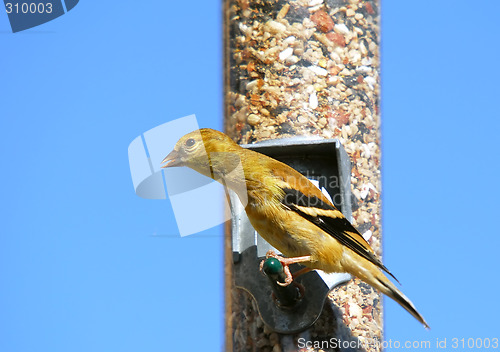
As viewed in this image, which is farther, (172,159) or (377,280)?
(172,159)

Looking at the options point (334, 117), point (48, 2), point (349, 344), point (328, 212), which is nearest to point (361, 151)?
point (334, 117)

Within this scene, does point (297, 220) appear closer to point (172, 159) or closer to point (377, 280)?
point (377, 280)

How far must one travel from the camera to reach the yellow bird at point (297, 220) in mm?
5754

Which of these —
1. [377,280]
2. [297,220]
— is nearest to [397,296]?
[377,280]

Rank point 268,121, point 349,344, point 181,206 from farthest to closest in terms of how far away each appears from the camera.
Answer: point 268,121
point 349,344
point 181,206

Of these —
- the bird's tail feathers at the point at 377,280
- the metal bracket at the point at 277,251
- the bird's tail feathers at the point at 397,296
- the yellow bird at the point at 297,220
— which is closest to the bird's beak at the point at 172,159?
the yellow bird at the point at 297,220

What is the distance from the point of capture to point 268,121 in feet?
21.1

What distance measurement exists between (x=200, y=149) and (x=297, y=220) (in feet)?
2.60

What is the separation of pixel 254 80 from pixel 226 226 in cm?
103

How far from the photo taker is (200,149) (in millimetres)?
6059

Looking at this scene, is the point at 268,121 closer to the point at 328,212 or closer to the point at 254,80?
the point at 254,80

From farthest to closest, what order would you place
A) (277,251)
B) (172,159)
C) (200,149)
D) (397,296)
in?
1. (277,251)
2. (200,149)
3. (172,159)
4. (397,296)

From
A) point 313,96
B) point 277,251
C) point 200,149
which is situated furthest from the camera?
point 313,96

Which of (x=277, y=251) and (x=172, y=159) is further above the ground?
(x=172, y=159)
